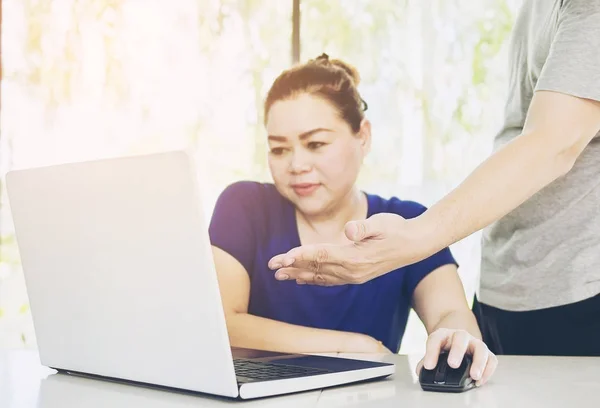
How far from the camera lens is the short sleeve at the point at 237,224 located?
176 cm

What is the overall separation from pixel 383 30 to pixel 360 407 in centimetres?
202

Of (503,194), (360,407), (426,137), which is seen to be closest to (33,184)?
(360,407)

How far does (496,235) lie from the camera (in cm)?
154

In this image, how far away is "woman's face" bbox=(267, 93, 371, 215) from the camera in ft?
6.05

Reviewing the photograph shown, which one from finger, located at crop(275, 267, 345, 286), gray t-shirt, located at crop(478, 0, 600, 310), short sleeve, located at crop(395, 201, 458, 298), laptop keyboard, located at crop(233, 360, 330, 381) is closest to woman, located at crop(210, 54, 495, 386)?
short sleeve, located at crop(395, 201, 458, 298)

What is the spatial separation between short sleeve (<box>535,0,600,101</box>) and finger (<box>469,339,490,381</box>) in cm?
47

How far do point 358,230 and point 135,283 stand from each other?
0.35 metres

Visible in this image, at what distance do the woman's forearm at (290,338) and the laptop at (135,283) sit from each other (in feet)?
1.48

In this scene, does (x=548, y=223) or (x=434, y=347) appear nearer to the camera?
(x=434, y=347)

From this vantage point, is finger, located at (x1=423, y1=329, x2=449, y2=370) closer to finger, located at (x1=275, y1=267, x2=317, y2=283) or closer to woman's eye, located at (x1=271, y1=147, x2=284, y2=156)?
finger, located at (x1=275, y1=267, x2=317, y2=283)

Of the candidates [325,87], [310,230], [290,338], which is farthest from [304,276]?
[325,87]

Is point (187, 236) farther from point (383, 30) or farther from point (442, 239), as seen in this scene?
point (383, 30)

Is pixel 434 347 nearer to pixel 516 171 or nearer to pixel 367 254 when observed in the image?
pixel 367 254

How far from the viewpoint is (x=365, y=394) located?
0.90m
